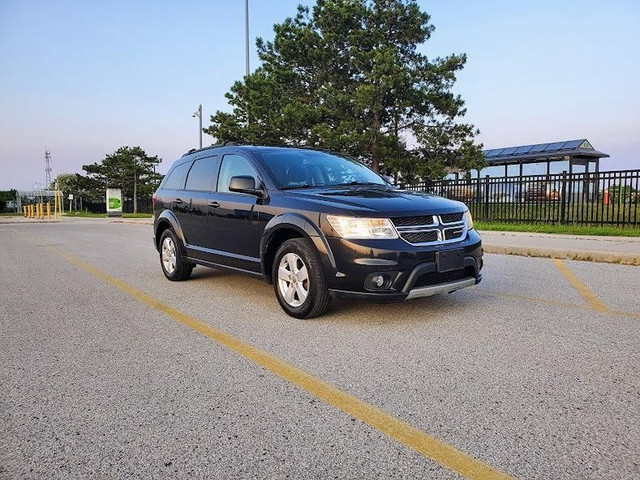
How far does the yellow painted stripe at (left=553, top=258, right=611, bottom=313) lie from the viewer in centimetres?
545

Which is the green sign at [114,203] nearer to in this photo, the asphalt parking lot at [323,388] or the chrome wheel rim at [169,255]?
the chrome wheel rim at [169,255]

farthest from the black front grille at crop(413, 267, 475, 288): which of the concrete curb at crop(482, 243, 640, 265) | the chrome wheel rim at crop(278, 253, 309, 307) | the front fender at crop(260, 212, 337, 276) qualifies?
the concrete curb at crop(482, 243, 640, 265)

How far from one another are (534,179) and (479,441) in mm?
14765

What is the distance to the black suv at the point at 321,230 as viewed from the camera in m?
4.62

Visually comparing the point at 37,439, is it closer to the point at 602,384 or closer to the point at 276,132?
the point at 602,384

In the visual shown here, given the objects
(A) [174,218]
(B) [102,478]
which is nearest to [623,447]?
(B) [102,478]

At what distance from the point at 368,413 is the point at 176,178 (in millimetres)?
5414

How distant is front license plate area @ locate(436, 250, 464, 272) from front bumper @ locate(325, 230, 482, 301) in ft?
0.10

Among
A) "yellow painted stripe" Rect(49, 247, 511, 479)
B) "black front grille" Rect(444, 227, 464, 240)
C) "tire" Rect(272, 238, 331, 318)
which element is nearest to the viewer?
"yellow painted stripe" Rect(49, 247, 511, 479)

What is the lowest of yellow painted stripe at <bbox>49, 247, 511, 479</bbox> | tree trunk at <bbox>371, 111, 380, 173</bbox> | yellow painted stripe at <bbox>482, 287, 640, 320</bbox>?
yellow painted stripe at <bbox>49, 247, 511, 479</bbox>

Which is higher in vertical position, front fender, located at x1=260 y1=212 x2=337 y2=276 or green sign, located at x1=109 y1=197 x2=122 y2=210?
green sign, located at x1=109 y1=197 x2=122 y2=210

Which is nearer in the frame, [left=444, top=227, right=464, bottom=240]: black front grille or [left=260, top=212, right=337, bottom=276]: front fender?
[left=260, top=212, right=337, bottom=276]: front fender

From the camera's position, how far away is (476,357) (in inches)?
151

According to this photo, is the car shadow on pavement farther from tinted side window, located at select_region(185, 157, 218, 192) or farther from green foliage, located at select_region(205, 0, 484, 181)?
green foliage, located at select_region(205, 0, 484, 181)
